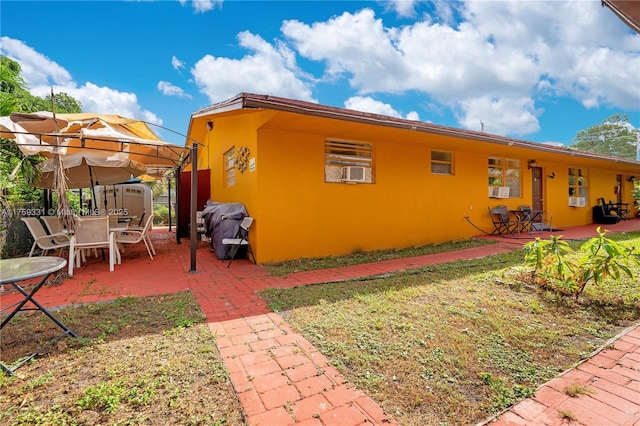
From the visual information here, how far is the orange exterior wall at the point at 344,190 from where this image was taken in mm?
5973

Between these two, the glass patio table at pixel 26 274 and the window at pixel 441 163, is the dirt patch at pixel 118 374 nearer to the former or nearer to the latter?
the glass patio table at pixel 26 274

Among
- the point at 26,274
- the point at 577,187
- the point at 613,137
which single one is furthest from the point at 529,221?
the point at 613,137

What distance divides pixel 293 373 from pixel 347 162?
5309 millimetres

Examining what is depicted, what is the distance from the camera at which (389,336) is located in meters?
2.76

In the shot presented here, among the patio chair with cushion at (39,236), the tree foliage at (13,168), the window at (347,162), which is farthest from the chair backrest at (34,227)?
the window at (347,162)

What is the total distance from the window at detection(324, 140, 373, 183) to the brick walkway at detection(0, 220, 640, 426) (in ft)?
9.46

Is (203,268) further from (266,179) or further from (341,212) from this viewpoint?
(341,212)

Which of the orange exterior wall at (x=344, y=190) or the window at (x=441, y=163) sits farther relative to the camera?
the window at (x=441, y=163)

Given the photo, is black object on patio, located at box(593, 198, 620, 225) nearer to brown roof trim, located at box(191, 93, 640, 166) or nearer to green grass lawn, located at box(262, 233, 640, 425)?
brown roof trim, located at box(191, 93, 640, 166)

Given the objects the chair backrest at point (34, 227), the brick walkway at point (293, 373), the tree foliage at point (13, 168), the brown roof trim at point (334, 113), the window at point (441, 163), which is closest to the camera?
the brick walkway at point (293, 373)

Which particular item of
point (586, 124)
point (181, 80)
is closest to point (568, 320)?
point (181, 80)

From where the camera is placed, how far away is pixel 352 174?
672cm

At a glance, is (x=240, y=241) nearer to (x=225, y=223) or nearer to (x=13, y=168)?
(x=225, y=223)

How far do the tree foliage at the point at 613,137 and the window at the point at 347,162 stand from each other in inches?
1901
